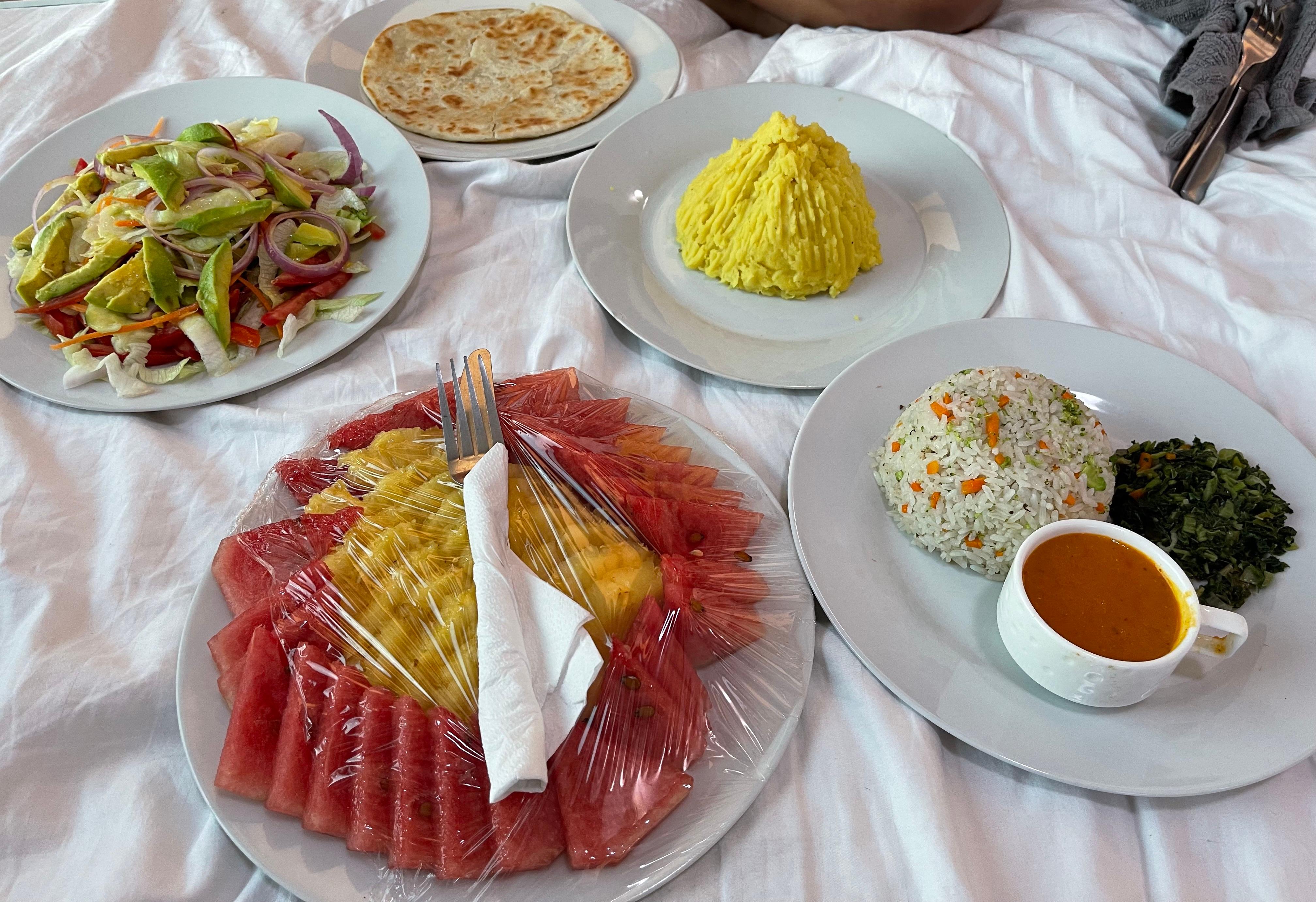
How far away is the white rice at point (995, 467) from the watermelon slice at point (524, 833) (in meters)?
0.80

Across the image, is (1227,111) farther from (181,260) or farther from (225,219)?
(181,260)

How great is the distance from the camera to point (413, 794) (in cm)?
114

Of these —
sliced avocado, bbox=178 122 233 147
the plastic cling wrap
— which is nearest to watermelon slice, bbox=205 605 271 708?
the plastic cling wrap

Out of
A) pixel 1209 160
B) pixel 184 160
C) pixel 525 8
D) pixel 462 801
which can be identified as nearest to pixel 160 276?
pixel 184 160

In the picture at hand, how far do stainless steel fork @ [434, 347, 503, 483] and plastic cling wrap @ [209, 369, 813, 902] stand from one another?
0.10 ft

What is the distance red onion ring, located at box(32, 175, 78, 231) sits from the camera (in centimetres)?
200

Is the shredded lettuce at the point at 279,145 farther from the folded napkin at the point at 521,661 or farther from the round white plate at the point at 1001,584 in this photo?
the round white plate at the point at 1001,584

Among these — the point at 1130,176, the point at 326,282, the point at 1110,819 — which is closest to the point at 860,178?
the point at 1130,176

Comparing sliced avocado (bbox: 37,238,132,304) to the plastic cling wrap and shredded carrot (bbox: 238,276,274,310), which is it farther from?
the plastic cling wrap

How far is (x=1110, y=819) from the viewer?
4.31ft

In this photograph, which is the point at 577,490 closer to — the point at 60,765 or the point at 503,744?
the point at 503,744

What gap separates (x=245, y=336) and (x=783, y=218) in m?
1.18

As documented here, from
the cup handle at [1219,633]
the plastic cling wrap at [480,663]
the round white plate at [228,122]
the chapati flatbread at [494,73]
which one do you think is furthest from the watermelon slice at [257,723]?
the chapati flatbread at [494,73]

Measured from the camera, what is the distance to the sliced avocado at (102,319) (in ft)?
5.82
